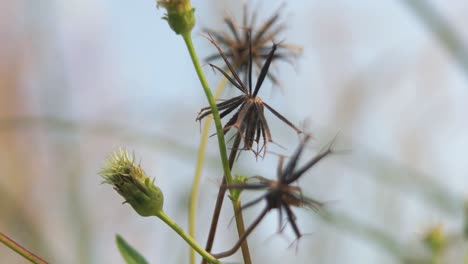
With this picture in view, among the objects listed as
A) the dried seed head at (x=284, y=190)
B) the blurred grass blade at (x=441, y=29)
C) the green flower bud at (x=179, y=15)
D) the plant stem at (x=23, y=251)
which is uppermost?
the blurred grass blade at (x=441, y=29)

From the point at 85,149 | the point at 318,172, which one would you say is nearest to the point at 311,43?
the point at 318,172

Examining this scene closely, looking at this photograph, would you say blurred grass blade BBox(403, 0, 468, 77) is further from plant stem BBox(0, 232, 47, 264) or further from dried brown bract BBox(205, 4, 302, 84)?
plant stem BBox(0, 232, 47, 264)

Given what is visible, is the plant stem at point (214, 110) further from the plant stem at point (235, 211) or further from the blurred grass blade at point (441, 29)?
the blurred grass blade at point (441, 29)

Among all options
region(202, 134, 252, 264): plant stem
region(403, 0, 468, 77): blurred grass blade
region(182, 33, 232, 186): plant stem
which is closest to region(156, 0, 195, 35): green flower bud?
region(182, 33, 232, 186): plant stem

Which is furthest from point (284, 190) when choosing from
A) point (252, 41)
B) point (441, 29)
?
point (441, 29)

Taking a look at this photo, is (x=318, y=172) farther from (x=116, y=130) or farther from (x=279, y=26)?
(x=279, y=26)

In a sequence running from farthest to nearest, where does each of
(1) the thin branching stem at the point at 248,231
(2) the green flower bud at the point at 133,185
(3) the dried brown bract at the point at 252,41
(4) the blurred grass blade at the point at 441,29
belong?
(4) the blurred grass blade at the point at 441,29 → (3) the dried brown bract at the point at 252,41 → (2) the green flower bud at the point at 133,185 → (1) the thin branching stem at the point at 248,231

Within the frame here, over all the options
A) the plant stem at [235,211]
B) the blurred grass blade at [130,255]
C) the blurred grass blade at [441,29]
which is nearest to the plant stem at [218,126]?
the plant stem at [235,211]
